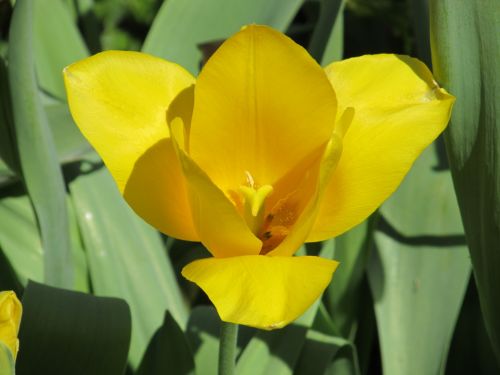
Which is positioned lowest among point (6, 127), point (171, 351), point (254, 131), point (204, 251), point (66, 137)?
point (204, 251)

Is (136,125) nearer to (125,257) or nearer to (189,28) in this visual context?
(125,257)

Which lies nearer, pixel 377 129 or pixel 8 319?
pixel 8 319

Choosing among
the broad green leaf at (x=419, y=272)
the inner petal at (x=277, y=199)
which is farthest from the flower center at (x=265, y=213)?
the broad green leaf at (x=419, y=272)

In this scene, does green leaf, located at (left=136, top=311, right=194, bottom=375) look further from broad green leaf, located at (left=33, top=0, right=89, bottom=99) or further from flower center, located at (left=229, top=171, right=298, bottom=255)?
broad green leaf, located at (left=33, top=0, right=89, bottom=99)

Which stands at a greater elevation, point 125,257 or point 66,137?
point 66,137

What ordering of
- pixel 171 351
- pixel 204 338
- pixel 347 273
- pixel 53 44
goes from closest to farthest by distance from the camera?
pixel 171 351 < pixel 204 338 < pixel 347 273 < pixel 53 44

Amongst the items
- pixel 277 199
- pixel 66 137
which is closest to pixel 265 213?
pixel 277 199

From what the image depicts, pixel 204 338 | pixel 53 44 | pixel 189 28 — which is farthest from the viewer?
pixel 53 44
